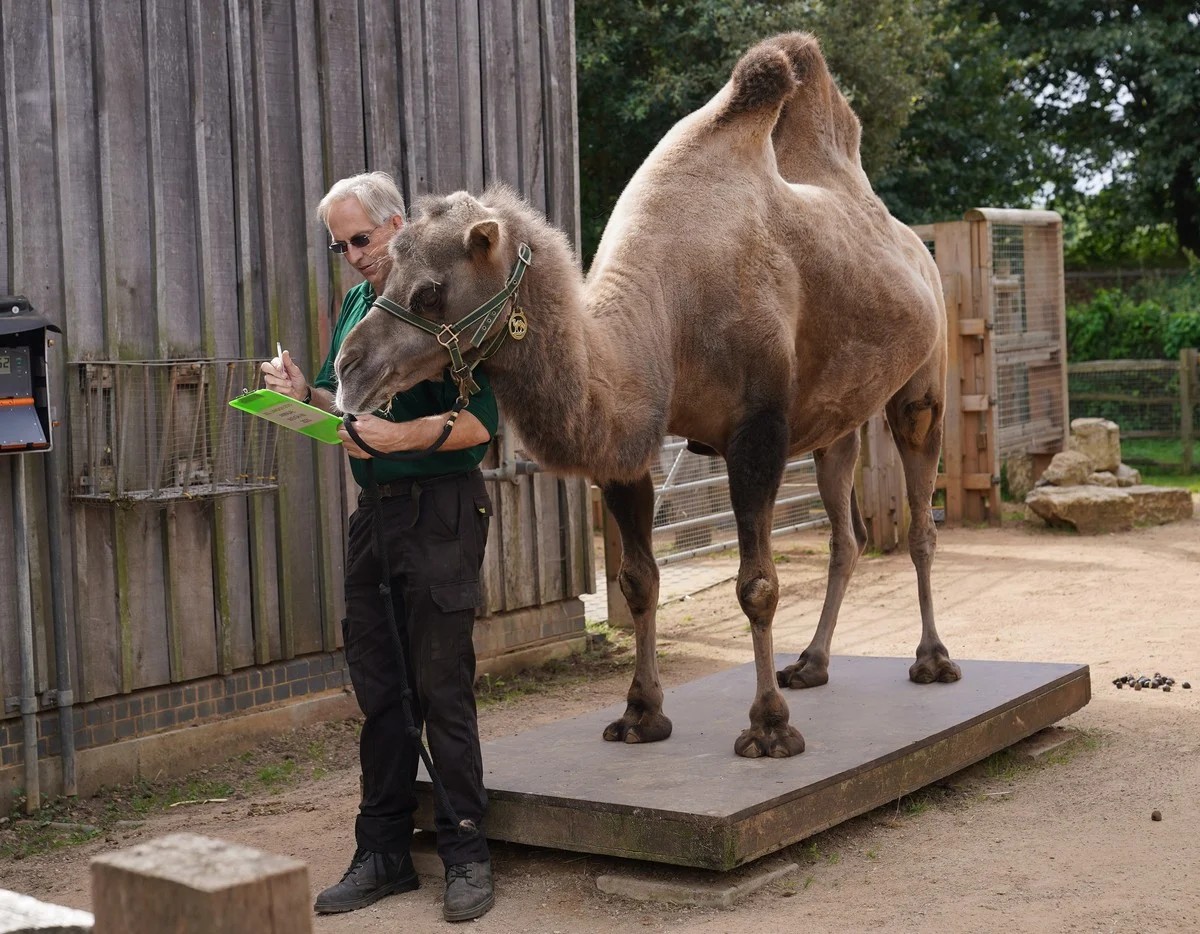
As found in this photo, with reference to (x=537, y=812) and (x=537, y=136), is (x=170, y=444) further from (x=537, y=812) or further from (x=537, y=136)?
(x=537, y=136)

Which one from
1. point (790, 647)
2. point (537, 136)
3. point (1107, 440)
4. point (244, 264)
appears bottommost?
point (790, 647)

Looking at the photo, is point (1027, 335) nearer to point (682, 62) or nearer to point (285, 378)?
point (682, 62)

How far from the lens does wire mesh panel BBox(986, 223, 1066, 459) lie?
44.6 feet

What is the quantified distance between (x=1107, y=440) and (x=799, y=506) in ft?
10.1

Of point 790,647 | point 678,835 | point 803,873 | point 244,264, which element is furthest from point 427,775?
point 790,647

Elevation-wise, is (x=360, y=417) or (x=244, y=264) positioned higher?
(x=244, y=264)

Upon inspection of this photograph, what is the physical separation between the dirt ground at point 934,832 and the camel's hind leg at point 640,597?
2.11ft

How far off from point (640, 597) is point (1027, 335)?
9725 mm

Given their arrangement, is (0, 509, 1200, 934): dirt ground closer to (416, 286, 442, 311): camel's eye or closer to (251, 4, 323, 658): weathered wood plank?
(251, 4, 323, 658): weathered wood plank

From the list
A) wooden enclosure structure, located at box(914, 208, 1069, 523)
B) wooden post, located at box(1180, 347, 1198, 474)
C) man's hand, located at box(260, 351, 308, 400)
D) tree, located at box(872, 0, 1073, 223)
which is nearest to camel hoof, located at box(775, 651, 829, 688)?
man's hand, located at box(260, 351, 308, 400)

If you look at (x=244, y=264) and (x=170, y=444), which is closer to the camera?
(x=170, y=444)

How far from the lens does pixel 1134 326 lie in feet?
65.4

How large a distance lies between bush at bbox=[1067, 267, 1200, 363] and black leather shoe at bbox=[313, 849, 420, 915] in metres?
17.1

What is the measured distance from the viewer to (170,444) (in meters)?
6.25
